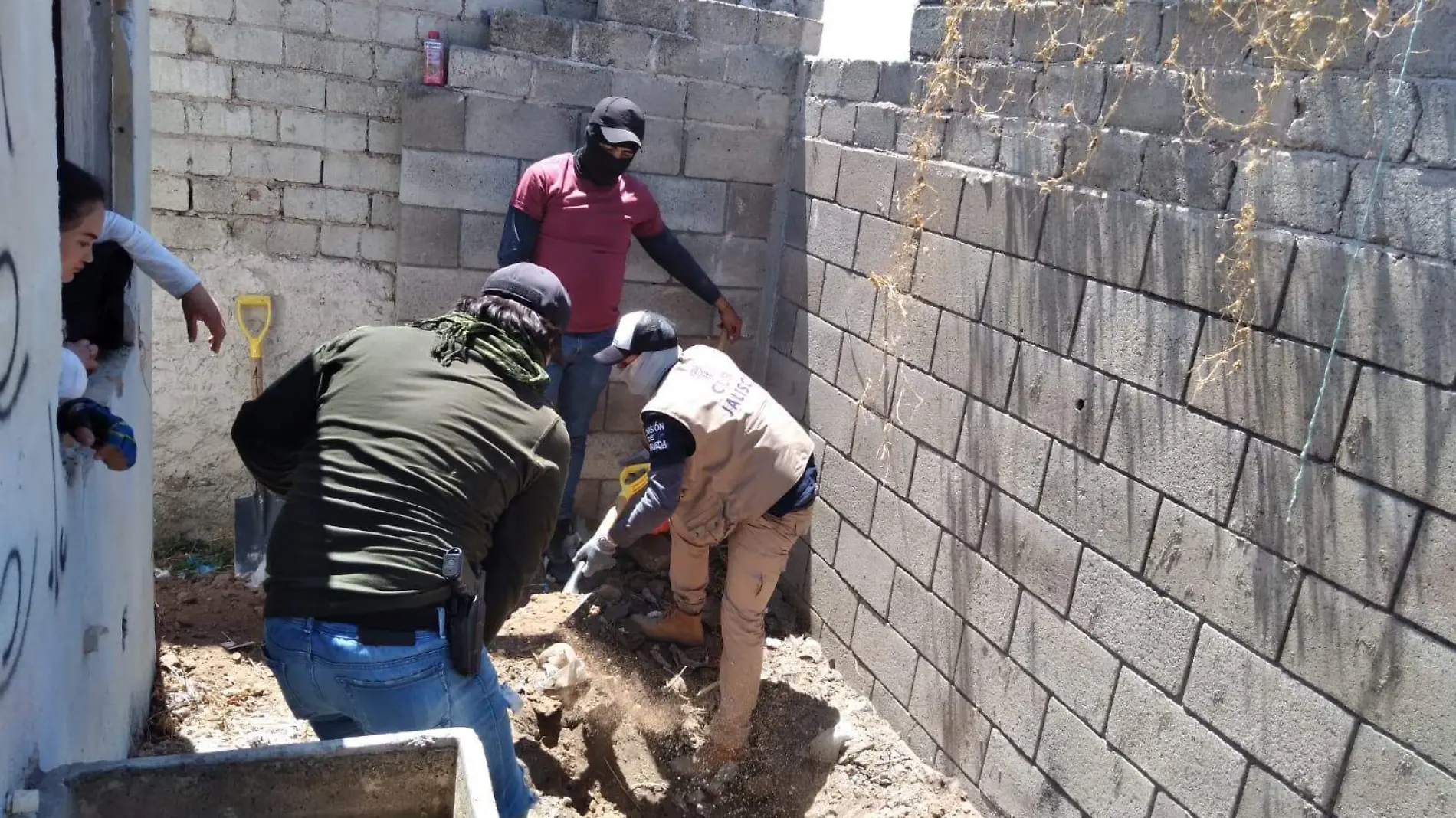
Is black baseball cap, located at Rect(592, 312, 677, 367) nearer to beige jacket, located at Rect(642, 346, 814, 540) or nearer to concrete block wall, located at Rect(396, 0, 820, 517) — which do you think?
beige jacket, located at Rect(642, 346, 814, 540)

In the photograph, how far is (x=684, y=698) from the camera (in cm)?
425

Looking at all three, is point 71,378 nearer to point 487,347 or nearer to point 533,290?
point 487,347

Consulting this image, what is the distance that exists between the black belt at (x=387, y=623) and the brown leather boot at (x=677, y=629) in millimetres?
2171

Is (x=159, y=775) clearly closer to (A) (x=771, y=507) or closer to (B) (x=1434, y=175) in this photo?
(A) (x=771, y=507)

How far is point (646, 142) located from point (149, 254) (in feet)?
8.01

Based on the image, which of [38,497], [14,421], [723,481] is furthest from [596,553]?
[14,421]

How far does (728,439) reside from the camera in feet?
11.8

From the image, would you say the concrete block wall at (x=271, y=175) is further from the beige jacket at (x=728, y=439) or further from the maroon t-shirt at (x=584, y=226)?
the beige jacket at (x=728, y=439)

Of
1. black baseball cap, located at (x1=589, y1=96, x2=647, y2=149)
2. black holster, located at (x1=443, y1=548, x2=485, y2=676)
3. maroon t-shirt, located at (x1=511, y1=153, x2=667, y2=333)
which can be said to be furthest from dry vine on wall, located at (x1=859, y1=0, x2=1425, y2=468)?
black holster, located at (x1=443, y1=548, x2=485, y2=676)

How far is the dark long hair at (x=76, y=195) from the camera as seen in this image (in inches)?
92.0

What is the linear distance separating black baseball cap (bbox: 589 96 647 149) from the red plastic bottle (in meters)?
0.78

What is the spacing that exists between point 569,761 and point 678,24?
328 centimetres

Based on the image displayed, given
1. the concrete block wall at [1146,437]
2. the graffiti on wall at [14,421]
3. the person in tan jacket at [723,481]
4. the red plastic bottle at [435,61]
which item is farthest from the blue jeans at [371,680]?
the red plastic bottle at [435,61]

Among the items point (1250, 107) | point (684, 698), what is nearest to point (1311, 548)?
point (1250, 107)
